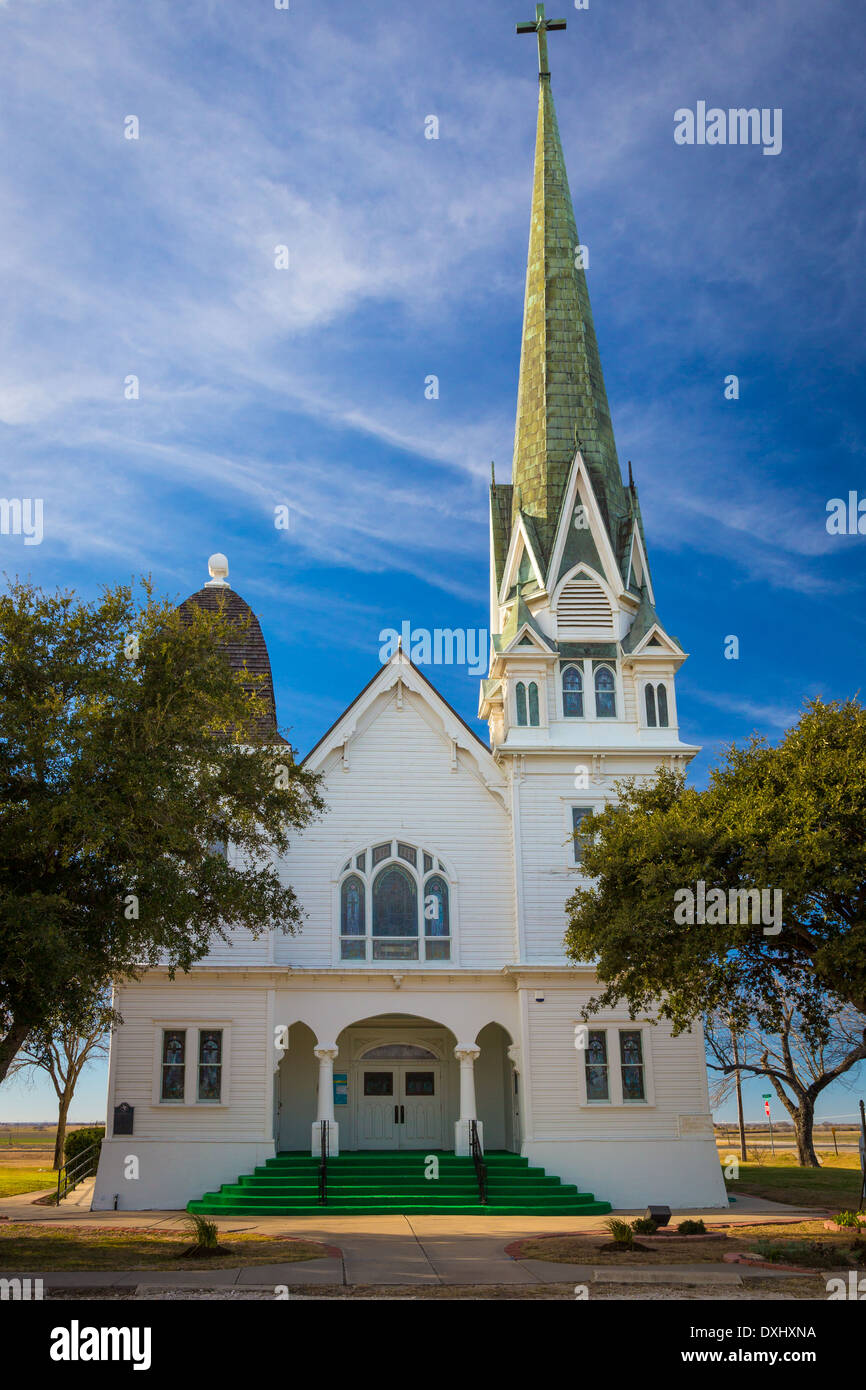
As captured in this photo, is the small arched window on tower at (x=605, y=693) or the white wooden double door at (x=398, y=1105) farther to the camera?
the small arched window on tower at (x=605, y=693)

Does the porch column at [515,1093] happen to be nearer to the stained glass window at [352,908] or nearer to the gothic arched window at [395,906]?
the gothic arched window at [395,906]

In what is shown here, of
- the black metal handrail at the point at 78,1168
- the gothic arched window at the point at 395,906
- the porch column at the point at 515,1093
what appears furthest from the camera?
the black metal handrail at the point at 78,1168

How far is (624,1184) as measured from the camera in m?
25.5

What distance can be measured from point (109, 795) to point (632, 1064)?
48.0ft

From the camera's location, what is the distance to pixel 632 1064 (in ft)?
87.5

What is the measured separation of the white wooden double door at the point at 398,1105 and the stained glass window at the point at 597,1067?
4070 mm

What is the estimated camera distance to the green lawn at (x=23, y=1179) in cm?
3178

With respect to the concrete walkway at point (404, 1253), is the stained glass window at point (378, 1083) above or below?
above

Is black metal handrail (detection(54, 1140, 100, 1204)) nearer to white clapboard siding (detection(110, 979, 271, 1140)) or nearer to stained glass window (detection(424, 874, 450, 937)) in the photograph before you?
white clapboard siding (detection(110, 979, 271, 1140))

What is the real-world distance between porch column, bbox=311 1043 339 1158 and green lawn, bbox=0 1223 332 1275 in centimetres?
679

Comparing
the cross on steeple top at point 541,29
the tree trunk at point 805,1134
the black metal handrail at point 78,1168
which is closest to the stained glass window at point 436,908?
the black metal handrail at point 78,1168

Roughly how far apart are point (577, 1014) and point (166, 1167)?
30.8 feet

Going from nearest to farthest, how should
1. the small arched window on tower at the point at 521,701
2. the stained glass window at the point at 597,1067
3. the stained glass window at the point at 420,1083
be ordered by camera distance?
the stained glass window at the point at 597,1067
the stained glass window at the point at 420,1083
the small arched window on tower at the point at 521,701
